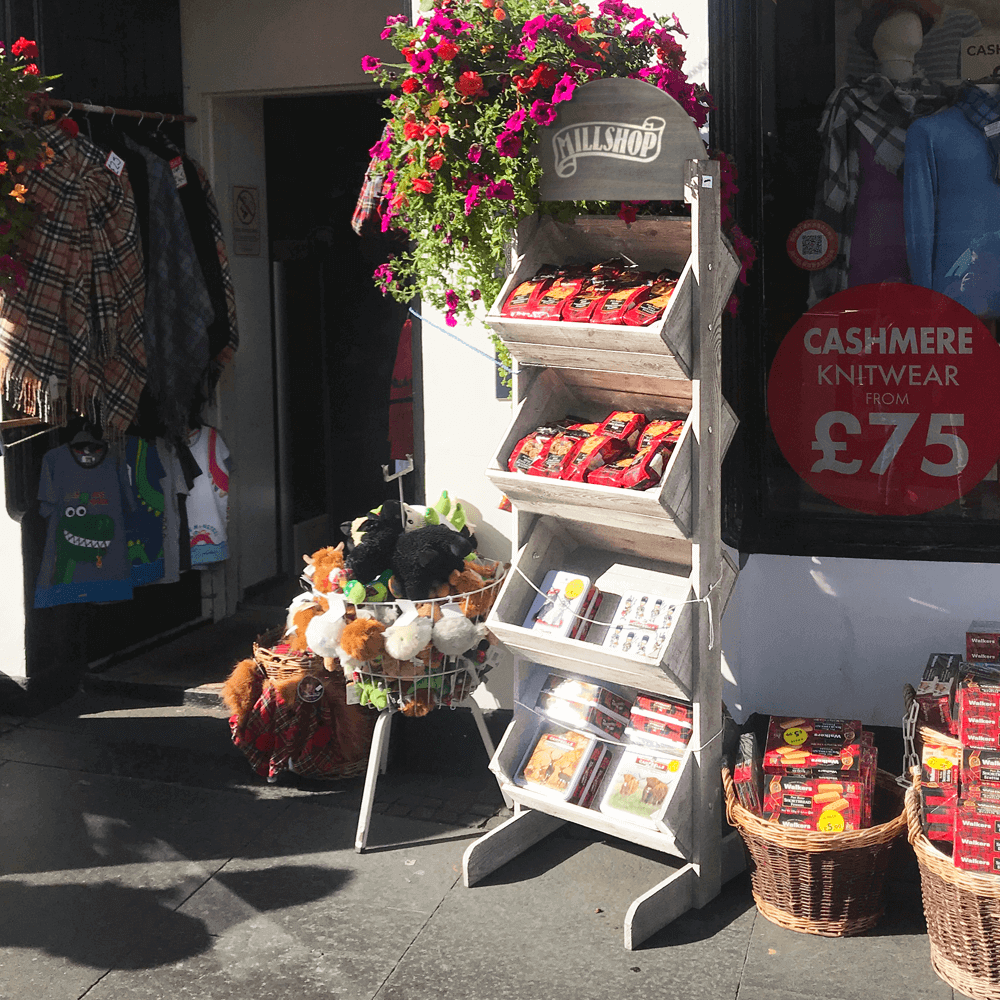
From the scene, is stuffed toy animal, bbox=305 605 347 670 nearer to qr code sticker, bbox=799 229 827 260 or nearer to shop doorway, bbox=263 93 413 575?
qr code sticker, bbox=799 229 827 260

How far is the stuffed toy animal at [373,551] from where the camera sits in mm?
4047

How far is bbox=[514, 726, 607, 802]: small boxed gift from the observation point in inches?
144

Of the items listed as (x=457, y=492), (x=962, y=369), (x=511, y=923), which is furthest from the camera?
(x=457, y=492)

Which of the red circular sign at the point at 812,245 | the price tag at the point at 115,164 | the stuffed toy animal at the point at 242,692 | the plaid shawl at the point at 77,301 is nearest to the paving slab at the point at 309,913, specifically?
the stuffed toy animal at the point at 242,692

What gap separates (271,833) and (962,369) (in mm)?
2757

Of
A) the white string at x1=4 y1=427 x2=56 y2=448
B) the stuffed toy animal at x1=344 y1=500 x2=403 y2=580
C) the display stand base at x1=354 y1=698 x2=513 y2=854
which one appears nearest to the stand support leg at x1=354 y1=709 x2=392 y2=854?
the display stand base at x1=354 y1=698 x2=513 y2=854

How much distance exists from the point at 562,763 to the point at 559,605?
48 cm

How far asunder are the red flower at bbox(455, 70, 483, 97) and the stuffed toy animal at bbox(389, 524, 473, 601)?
145 centimetres

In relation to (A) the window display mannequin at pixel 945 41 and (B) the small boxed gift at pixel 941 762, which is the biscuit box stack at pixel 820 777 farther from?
(A) the window display mannequin at pixel 945 41

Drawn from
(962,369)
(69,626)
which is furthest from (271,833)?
(962,369)

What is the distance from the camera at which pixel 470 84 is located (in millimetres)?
3264

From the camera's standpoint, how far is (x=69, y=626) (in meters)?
5.41

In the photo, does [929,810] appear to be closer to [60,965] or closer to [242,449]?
[60,965]

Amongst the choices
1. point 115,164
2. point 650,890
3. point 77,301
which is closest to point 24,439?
point 77,301
